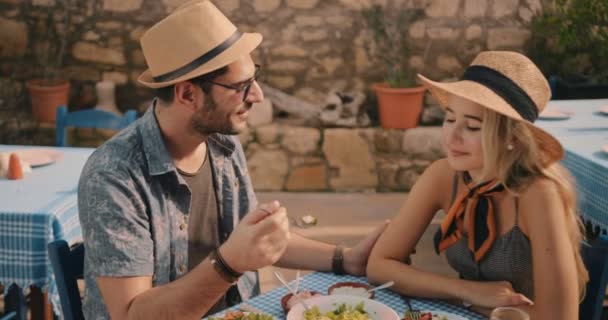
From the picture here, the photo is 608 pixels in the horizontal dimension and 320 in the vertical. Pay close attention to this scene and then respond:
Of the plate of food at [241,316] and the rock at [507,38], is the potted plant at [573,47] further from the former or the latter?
the plate of food at [241,316]

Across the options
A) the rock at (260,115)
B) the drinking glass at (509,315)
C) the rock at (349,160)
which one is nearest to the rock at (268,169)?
the rock at (260,115)

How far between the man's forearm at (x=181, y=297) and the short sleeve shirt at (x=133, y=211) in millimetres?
96

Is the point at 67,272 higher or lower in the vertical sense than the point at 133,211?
lower

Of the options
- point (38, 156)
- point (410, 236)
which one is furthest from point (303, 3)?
point (410, 236)

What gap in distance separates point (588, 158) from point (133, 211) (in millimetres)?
2165

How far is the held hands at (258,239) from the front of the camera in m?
1.85

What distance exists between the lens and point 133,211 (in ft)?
6.72

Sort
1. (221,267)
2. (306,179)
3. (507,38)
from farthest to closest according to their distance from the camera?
(507,38), (306,179), (221,267)

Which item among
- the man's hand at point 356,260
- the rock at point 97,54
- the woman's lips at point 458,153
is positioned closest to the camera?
the woman's lips at point 458,153

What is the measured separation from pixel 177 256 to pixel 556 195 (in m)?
1.03

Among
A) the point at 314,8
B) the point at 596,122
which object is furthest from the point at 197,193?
the point at 314,8

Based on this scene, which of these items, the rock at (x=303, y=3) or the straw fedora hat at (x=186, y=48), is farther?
the rock at (x=303, y=3)

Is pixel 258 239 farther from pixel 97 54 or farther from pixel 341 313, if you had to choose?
pixel 97 54

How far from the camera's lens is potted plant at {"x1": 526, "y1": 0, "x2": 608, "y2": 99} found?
5.30 metres
